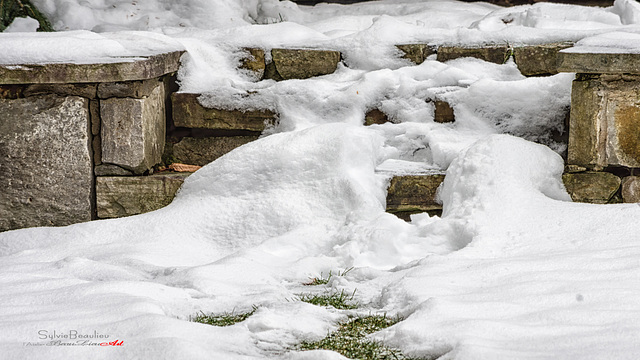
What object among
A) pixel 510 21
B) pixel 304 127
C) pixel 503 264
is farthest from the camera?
pixel 510 21

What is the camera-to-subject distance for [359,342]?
1816mm

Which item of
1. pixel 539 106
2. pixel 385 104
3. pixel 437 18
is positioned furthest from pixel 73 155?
pixel 437 18

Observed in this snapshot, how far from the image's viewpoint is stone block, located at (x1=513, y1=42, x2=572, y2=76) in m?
3.58

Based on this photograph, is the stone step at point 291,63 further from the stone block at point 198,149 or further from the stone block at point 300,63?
the stone block at point 198,149

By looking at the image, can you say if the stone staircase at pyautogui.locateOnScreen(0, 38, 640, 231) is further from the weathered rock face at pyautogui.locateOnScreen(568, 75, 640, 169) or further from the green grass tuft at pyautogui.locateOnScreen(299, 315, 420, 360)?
the green grass tuft at pyautogui.locateOnScreen(299, 315, 420, 360)

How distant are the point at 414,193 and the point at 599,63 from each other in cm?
100

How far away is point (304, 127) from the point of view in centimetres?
350

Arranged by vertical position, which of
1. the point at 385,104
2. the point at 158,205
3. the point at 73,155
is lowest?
the point at 158,205

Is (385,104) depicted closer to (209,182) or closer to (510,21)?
(209,182)

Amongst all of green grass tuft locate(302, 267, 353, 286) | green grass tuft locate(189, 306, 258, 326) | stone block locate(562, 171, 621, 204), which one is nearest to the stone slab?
stone block locate(562, 171, 621, 204)

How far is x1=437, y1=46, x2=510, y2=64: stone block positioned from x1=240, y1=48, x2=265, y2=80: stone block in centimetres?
103

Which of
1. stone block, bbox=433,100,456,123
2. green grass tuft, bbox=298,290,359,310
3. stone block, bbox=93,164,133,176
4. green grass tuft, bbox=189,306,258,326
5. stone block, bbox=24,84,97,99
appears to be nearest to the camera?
green grass tuft, bbox=189,306,258,326

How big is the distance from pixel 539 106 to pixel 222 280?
187 cm

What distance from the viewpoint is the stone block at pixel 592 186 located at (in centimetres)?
303
